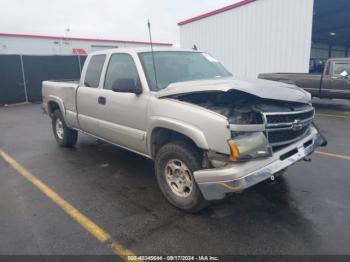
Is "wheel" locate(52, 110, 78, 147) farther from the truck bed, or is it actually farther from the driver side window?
the driver side window

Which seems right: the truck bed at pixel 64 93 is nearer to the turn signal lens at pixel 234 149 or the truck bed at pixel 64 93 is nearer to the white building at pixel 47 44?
the turn signal lens at pixel 234 149

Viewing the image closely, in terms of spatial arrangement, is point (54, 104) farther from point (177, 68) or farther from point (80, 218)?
point (80, 218)

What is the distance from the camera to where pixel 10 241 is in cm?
312

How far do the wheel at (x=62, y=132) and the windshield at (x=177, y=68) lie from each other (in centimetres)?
294

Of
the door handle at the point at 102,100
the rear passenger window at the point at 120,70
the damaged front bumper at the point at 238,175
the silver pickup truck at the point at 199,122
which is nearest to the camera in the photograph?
the damaged front bumper at the point at 238,175

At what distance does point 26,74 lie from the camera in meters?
15.4

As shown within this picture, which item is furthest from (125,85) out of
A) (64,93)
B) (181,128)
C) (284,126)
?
(64,93)

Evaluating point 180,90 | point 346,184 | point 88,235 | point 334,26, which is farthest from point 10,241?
point 334,26

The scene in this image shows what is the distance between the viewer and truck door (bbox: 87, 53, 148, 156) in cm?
407

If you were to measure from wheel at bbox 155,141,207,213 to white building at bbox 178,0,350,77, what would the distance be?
10206 mm

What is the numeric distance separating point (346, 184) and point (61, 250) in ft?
12.4

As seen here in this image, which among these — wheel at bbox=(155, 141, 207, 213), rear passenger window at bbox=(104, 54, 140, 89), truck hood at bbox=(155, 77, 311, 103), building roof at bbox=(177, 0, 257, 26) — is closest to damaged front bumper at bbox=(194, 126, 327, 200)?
wheel at bbox=(155, 141, 207, 213)

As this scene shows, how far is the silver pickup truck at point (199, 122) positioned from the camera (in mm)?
3016

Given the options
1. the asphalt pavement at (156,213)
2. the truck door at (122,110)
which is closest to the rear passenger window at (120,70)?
the truck door at (122,110)
